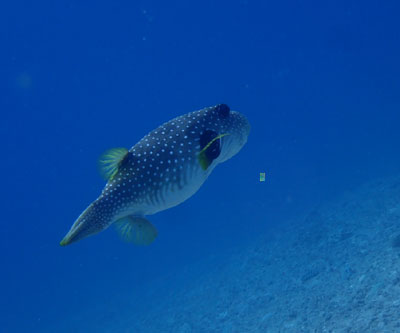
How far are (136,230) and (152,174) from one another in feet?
2.46

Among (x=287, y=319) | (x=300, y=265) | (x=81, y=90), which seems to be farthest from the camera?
(x=81, y=90)

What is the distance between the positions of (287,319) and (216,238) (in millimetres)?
33656

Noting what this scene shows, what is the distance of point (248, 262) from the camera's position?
19.4 meters

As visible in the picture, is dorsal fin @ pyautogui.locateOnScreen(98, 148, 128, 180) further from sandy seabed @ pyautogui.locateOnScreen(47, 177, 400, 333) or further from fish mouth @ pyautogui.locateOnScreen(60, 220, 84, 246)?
sandy seabed @ pyautogui.locateOnScreen(47, 177, 400, 333)

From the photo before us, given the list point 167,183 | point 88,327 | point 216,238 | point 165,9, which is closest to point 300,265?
point 167,183

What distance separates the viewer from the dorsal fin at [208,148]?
4.15 m

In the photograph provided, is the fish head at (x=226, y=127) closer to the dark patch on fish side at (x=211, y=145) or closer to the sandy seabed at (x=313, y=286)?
the dark patch on fish side at (x=211, y=145)

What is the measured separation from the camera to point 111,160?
4176mm

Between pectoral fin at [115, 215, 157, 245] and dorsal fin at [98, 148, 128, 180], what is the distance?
612 millimetres

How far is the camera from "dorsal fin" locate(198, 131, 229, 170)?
4.15 meters

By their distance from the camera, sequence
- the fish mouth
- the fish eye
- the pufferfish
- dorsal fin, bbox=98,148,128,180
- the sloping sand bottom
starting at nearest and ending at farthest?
the fish mouth → the pufferfish → dorsal fin, bbox=98,148,128,180 → the fish eye → the sloping sand bottom

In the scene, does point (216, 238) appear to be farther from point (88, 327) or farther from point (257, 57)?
point (257, 57)

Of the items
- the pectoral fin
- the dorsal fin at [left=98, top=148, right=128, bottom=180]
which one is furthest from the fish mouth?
the dorsal fin at [left=98, top=148, right=128, bottom=180]

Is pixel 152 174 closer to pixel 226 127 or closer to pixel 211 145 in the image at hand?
pixel 211 145
